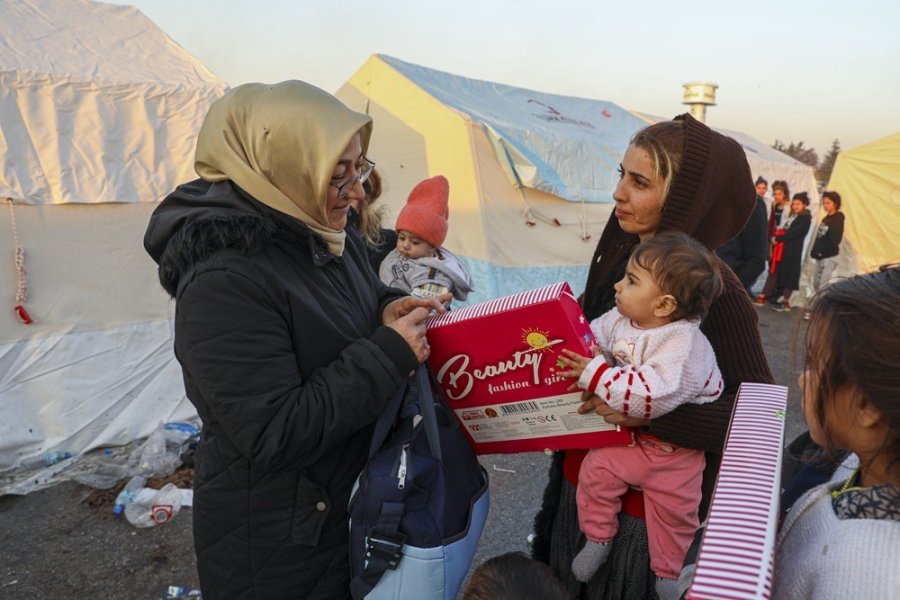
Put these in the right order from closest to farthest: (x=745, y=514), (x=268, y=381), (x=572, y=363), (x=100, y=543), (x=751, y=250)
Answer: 1. (x=745, y=514)
2. (x=268, y=381)
3. (x=572, y=363)
4. (x=100, y=543)
5. (x=751, y=250)

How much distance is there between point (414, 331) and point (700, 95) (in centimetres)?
1063

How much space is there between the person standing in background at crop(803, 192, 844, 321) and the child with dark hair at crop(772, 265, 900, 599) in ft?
33.0

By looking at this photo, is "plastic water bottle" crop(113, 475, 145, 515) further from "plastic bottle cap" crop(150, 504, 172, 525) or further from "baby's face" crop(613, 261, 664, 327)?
"baby's face" crop(613, 261, 664, 327)

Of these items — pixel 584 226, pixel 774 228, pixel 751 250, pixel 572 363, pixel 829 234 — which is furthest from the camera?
pixel 774 228

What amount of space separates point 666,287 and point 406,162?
5.84m

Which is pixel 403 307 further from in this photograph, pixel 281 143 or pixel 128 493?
pixel 128 493

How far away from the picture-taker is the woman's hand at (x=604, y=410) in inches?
59.8

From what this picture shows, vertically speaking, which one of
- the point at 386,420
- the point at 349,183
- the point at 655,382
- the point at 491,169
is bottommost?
the point at 491,169

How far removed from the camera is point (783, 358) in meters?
7.27

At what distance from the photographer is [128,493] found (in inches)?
139

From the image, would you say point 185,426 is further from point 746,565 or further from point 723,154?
point 746,565

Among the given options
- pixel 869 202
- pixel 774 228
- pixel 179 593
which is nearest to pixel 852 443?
pixel 179 593

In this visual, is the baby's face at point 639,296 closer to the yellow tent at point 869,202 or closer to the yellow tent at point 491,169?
the yellow tent at point 491,169

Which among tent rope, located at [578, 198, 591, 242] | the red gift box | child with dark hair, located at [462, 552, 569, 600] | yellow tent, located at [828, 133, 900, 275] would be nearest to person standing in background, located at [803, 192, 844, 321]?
yellow tent, located at [828, 133, 900, 275]
